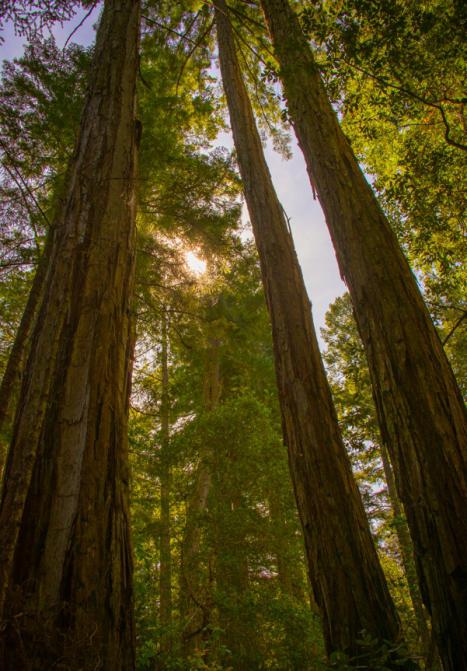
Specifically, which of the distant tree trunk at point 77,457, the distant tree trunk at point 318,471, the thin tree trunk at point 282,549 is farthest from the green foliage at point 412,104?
the thin tree trunk at point 282,549

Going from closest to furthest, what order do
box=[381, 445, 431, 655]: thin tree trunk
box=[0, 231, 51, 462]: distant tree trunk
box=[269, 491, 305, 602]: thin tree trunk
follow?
box=[0, 231, 51, 462]: distant tree trunk, box=[269, 491, 305, 602]: thin tree trunk, box=[381, 445, 431, 655]: thin tree trunk

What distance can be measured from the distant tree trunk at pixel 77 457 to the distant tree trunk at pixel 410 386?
5.41 feet

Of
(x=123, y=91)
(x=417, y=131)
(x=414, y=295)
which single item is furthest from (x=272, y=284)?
(x=417, y=131)

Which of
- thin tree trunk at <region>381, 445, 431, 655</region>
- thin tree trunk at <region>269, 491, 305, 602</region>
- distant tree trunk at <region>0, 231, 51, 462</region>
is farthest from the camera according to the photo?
thin tree trunk at <region>381, 445, 431, 655</region>

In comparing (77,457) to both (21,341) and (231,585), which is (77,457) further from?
(231,585)

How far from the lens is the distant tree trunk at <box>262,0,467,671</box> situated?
80.8 inches

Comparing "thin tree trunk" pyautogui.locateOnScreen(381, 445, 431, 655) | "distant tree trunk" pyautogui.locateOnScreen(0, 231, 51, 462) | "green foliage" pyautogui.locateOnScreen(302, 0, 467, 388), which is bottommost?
"thin tree trunk" pyautogui.locateOnScreen(381, 445, 431, 655)

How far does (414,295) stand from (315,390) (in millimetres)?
1338

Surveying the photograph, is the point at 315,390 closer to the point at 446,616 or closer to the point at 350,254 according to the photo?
the point at 350,254

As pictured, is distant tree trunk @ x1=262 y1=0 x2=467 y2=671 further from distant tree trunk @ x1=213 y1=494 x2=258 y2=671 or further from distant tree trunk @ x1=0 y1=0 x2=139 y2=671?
distant tree trunk @ x1=213 y1=494 x2=258 y2=671

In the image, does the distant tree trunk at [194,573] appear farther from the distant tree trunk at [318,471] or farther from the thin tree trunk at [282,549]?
the distant tree trunk at [318,471]

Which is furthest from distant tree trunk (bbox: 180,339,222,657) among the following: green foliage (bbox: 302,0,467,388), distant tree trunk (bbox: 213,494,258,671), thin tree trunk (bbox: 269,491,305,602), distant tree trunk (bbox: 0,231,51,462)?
green foliage (bbox: 302,0,467,388)

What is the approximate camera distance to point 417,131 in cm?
724

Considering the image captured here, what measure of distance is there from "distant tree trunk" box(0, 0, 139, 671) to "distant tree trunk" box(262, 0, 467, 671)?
5.41ft
